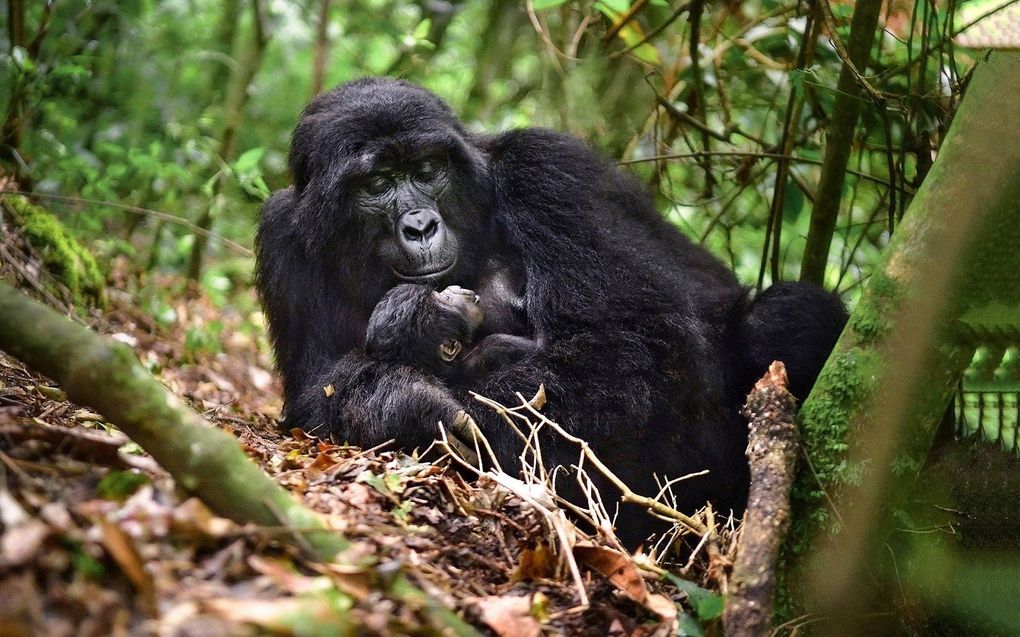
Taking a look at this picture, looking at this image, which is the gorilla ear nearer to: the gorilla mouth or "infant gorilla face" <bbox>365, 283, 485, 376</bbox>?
"infant gorilla face" <bbox>365, 283, 485, 376</bbox>

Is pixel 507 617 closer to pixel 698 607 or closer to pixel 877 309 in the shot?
pixel 698 607

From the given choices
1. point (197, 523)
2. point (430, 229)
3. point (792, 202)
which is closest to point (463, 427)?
point (430, 229)

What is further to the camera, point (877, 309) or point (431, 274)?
point (431, 274)

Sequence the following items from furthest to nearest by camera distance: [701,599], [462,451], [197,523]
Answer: [462,451] → [701,599] → [197,523]

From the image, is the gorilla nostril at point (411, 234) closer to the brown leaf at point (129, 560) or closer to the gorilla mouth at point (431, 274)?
the gorilla mouth at point (431, 274)

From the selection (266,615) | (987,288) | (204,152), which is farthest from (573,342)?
(204,152)

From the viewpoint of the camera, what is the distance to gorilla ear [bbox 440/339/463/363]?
3830 millimetres

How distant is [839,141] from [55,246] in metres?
4.06

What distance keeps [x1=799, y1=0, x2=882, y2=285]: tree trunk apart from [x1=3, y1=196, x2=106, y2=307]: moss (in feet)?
12.7

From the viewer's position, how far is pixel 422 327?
12.4ft

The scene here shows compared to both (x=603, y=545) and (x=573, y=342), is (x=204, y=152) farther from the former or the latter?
(x=603, y=545)

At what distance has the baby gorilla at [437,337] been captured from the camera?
3.79 meters

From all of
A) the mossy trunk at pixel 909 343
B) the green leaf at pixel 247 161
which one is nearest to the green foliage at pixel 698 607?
the mossy trunk at pixel 909 343

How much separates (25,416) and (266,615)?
1.59 meters
